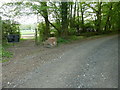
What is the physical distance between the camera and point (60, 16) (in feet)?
29.4

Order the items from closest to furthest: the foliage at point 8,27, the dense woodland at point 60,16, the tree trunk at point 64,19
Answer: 1. the foliage at point 8,27
2. the dense woodland at point 60,16
3. the tree trunk at point 64,19

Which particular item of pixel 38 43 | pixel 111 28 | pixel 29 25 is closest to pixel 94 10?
pixel 111 28

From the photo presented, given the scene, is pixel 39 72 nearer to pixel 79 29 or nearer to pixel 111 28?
pixel 79 29

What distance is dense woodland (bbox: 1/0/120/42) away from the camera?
7483 millimetres

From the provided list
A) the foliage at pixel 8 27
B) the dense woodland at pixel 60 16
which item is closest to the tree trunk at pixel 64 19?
the dense woodland at pixel 60 16

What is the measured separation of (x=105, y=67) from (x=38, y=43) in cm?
506

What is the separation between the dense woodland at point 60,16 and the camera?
7483 mm

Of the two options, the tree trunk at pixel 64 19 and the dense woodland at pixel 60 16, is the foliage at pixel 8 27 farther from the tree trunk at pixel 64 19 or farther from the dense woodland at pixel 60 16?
the tree trunk at pixel 64 19

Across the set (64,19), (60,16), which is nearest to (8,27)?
(60,16)

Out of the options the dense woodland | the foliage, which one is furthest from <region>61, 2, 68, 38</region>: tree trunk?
the foliage

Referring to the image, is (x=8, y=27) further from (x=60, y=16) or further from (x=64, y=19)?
(x=64, y=19)

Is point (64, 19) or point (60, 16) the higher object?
point (60, 16)

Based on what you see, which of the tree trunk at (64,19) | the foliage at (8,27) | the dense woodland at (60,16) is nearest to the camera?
the foliage at (8,27)

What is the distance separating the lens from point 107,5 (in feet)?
42.0
